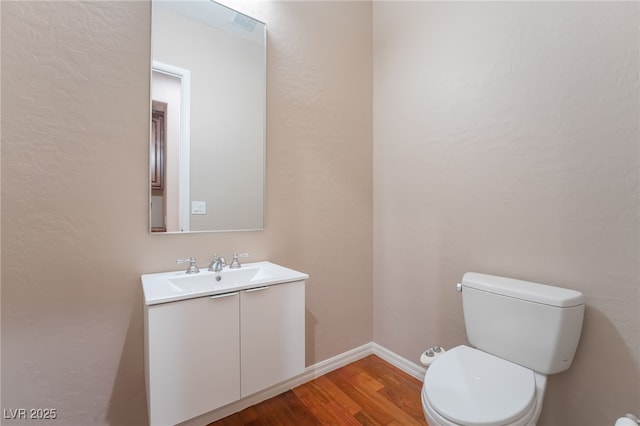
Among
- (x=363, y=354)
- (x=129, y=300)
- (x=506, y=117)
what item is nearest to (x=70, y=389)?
(x=129, y=300)

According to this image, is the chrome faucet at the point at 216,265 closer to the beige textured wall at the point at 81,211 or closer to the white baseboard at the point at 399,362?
the beige textured wall at the point at 81,211

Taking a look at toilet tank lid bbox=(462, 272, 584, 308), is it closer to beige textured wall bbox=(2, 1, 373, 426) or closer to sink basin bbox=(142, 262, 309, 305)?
sink basin bbox=(142, 262, 309, 305)

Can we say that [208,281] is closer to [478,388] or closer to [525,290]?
[478,388]

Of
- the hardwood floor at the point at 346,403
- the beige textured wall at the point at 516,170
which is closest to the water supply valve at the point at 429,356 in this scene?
the beige textured wall at the point at 516,170

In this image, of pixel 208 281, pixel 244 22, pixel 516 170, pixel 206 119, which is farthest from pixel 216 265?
pixel 516 170

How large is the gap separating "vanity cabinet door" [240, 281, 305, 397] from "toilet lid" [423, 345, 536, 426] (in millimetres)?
606

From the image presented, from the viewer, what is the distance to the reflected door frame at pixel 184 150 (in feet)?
4.80

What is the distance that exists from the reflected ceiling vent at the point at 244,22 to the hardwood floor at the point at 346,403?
2164 millimetres

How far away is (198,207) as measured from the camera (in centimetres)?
152

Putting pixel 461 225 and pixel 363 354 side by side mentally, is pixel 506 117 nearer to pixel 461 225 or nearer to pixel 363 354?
pixel 461 225

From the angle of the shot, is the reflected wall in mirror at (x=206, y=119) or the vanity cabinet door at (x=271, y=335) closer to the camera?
the vanity cabinet door at (x=271, y=335)

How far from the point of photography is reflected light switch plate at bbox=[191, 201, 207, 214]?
1505 mm

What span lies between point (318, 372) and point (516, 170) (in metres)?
1.67

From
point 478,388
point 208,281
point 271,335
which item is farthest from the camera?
point 208,281
